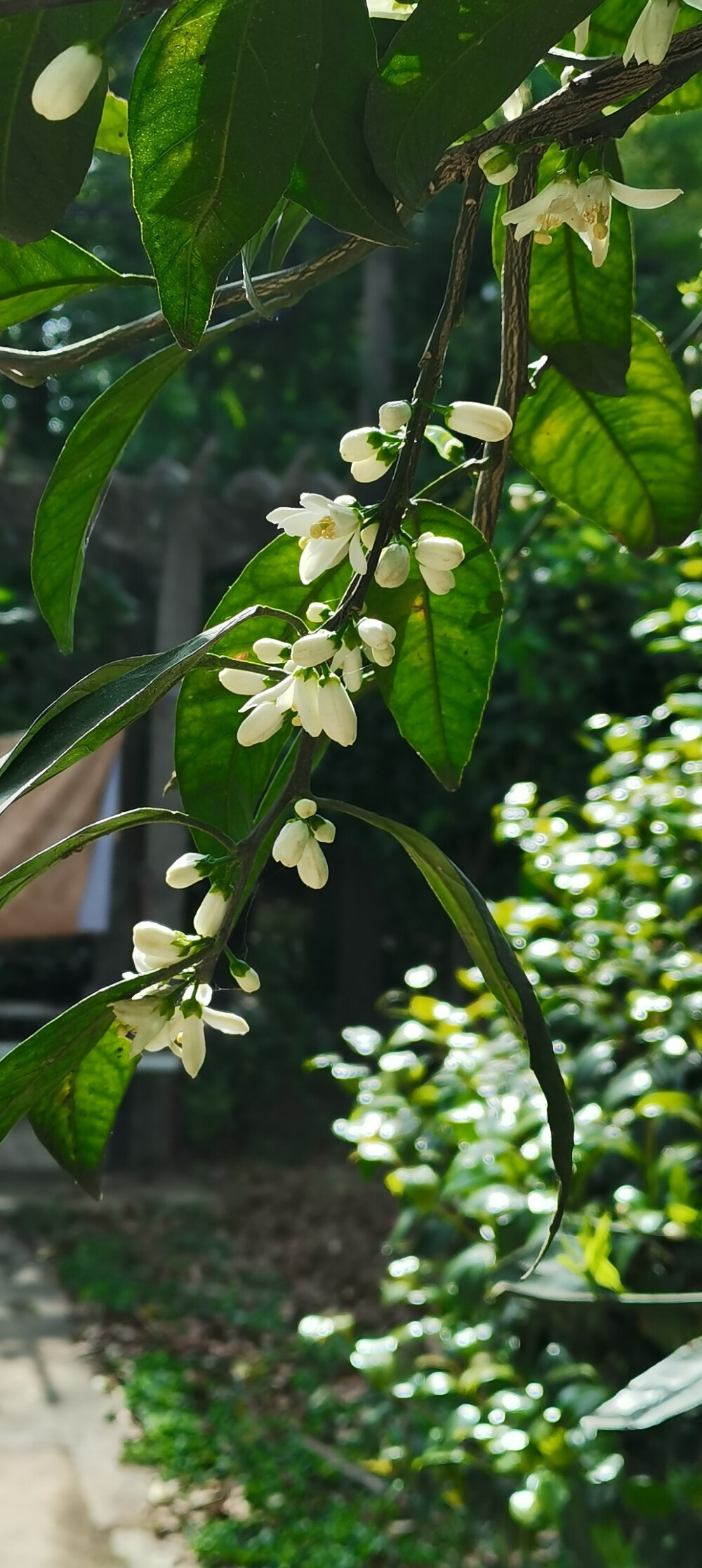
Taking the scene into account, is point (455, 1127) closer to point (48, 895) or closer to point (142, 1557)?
point (142, 1557)

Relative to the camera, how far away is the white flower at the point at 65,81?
1.08 ft

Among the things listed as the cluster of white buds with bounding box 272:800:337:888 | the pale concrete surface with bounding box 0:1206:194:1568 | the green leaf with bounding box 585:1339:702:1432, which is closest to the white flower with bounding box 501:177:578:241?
the cluster of white buds with bounding box 272:800:337:888

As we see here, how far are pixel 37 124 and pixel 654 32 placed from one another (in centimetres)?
18

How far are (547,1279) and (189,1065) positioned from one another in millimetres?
817

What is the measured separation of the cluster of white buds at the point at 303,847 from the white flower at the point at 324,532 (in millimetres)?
77

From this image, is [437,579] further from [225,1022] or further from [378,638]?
[225,1022]

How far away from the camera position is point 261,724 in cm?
43

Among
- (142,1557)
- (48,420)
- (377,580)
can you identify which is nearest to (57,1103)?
(377,580)

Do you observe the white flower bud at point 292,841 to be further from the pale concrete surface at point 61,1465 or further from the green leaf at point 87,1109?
the pale concrete surface at point 61,1465

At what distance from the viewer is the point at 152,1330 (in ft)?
11.6

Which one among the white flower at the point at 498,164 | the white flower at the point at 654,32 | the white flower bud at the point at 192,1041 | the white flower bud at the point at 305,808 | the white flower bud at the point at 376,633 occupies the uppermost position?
the white flower at the point at 654,32

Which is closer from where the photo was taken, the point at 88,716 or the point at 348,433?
the point at 88,716

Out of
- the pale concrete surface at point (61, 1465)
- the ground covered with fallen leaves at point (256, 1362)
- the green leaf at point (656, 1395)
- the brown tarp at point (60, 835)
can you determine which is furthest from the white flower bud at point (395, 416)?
the brown tarp at point (60, 835)

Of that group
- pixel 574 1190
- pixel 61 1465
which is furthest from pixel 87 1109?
pixel 61 1465
